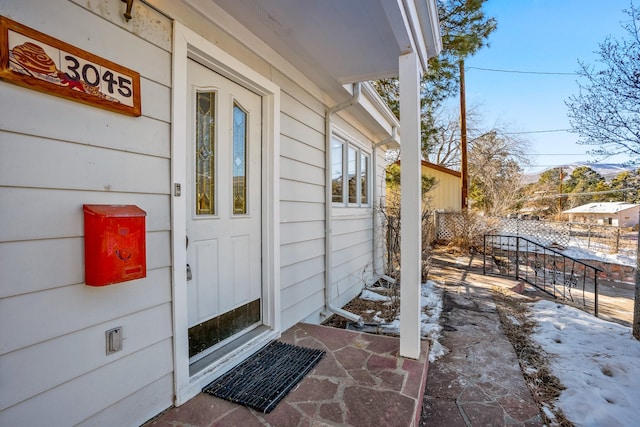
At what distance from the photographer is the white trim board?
1.69 metres

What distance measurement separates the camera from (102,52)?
1.38 meters

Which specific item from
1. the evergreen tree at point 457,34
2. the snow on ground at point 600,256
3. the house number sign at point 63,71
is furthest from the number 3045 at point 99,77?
the snow on ground at point 600,256

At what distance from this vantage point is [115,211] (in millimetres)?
1353

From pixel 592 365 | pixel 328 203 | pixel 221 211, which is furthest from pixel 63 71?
pixel 592 365

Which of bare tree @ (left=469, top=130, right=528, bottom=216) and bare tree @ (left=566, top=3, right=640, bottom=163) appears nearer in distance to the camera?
bare tree @ (left=566, top=3, right=640, bottom=163)

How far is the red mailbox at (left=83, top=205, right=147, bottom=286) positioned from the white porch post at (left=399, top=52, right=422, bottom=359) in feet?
5.40

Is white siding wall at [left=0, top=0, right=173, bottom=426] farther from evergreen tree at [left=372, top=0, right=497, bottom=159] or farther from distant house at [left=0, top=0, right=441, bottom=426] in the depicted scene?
evergreen tree at [left=372, top=0, right=497, bottom=159]

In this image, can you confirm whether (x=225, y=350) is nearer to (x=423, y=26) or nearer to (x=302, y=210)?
(x=302, y=210)

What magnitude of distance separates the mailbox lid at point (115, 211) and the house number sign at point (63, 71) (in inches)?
17.4

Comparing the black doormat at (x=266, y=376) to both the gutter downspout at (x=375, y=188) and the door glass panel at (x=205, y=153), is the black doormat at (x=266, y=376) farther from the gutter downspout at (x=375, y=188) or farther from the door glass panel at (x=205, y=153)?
the gutter downspout at (x=375, y=188)

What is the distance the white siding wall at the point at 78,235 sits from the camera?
112 centimetres

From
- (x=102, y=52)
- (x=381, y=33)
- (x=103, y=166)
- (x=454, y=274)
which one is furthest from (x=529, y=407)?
(x=454, y=274)

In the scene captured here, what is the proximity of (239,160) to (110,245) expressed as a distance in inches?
47.8

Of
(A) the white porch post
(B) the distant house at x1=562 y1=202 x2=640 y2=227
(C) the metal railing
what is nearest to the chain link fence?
(C) the metal railing
